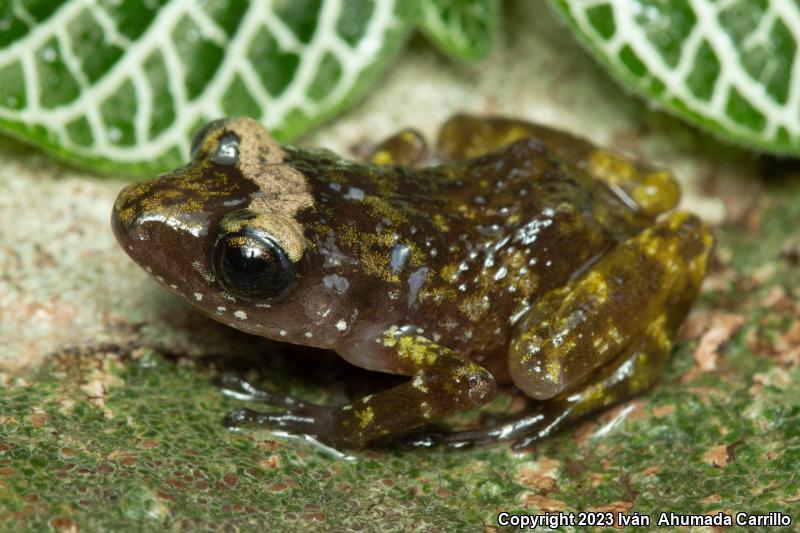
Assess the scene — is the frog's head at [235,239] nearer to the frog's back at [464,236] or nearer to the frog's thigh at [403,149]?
the frog's back at [464,236]

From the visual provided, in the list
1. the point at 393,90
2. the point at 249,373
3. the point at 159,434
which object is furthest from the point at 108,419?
the point at 393,90

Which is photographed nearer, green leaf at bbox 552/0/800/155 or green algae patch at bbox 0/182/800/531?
green algae patch at bbox 0/182/800/531

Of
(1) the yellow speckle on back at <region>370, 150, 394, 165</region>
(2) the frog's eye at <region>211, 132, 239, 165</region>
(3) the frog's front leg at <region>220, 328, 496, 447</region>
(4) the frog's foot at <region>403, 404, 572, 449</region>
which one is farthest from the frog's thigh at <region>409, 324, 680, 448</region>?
(1) the yellow speckle on back at <region>370, 150, 394, 165</region>

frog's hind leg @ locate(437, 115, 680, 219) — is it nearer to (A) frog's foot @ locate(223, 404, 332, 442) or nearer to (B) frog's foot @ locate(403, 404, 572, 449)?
(B) frog's foot @ locate(403, 404, 572, 449)

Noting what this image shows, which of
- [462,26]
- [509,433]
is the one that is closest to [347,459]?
[509,433]

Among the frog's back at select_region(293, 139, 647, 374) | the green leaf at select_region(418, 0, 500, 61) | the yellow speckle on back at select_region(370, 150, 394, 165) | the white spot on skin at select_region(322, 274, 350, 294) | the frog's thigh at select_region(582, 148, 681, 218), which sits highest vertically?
the green leaf at select_region(418, 0, 500, 61)

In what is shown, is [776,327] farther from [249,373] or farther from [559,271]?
[249,373]

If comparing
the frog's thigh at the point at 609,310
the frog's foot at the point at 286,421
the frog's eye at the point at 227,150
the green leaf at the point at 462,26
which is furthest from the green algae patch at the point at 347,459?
the green leaf at the point at 462,26

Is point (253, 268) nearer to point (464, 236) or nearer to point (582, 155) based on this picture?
point (464, 236)
